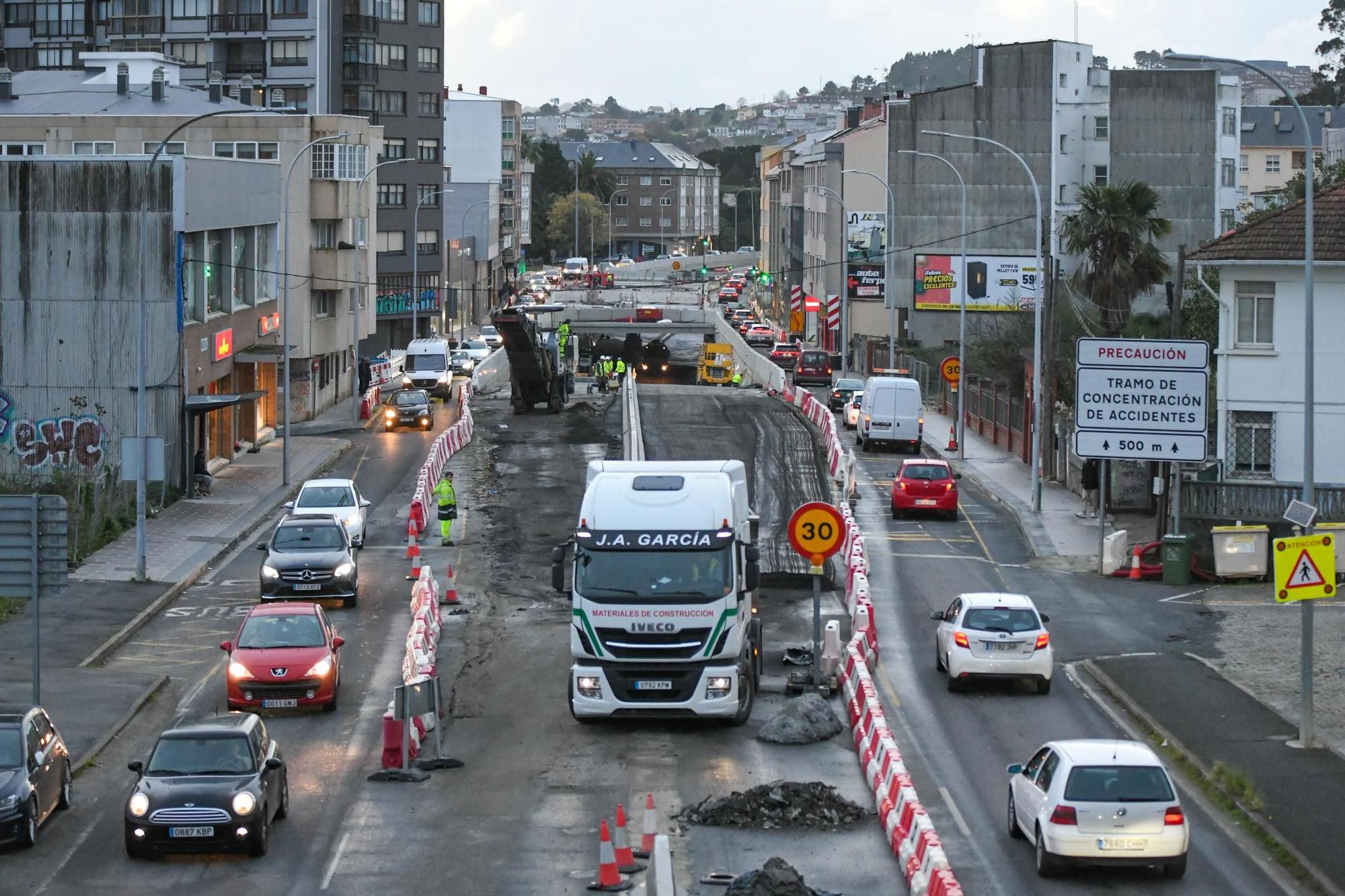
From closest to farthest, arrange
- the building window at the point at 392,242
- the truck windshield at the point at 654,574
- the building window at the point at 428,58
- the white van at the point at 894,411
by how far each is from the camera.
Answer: the truck windshield at the point at 654,574 < the white van at the point at 894,411 < the building window at the point at 392,242 < the building window at the point at 428,58

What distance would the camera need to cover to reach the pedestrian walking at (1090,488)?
148ft

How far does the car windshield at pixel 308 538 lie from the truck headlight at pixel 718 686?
11934mm

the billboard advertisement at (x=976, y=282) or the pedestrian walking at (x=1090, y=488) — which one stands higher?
the billboard advertisement at (x=976, y=282)

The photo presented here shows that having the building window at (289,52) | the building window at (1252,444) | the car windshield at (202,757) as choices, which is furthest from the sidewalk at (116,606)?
the building window at (289,52)

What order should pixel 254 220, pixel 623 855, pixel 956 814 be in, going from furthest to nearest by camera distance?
pixel 254 220 → pixel 956 814 → pixel 623 855

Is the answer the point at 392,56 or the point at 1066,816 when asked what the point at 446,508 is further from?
the point at 392,56

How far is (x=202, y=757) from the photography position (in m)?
18.3

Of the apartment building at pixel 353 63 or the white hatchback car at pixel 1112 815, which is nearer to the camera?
the white hatchback car at pixel 1112 815

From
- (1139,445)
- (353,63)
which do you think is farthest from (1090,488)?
(353,63)

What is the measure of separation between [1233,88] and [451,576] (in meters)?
67.3

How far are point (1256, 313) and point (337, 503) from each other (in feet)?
66.1

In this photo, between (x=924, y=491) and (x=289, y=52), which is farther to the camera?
(x=289, y=52)

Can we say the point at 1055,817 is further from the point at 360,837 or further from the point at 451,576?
the point at 451,576

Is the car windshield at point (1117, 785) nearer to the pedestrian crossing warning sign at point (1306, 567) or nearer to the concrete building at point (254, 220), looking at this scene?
the pedestrian crossing warning sign at point (1306, 567)
